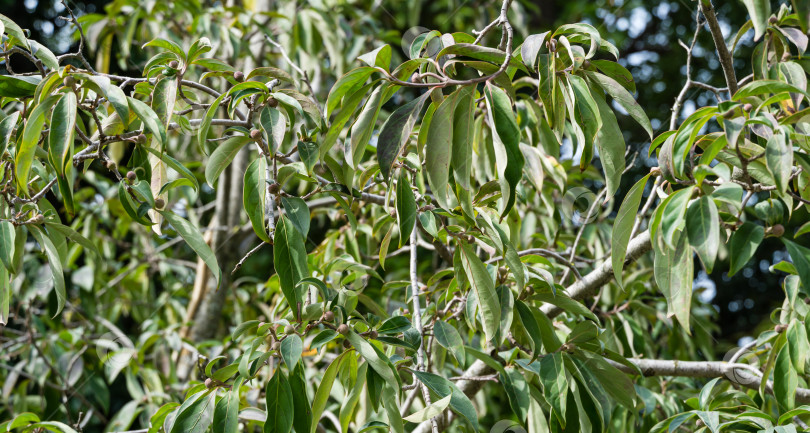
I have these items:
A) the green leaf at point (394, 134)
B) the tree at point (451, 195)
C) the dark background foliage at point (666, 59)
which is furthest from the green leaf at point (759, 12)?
the dark background foliage at point (666, 59)

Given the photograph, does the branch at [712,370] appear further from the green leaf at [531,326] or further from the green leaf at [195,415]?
the green leaf at [195,415]

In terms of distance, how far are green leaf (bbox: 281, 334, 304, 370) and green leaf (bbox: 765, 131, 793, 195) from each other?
51cm

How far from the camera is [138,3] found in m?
2.16

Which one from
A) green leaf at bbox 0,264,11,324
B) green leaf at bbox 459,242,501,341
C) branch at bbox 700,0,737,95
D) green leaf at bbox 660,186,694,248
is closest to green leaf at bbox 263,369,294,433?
green leaf at bbox 459,242,501,341

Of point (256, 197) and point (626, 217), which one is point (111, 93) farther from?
point (626, 217)

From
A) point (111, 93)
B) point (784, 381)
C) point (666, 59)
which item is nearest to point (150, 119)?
point (111, 93)

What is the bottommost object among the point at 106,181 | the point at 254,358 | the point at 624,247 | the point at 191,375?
the point at 191,375

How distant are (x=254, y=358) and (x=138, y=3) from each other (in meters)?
1.67

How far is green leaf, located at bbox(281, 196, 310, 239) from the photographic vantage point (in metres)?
0.89

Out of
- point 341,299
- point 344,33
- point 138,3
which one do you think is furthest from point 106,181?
point 341,299

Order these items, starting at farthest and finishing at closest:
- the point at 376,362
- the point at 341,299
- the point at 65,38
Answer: the point at 65,38 < the point at 341,299 < the point at 376,362

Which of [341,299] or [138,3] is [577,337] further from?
[138,3]

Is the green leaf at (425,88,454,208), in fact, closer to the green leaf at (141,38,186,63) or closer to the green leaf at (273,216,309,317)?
the green leaf at (273,216,309,317)

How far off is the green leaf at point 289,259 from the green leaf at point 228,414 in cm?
11
